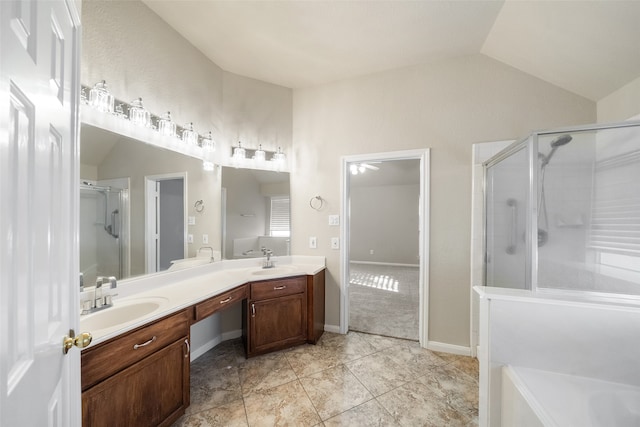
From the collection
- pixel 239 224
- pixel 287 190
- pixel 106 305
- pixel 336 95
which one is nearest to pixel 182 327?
pixel 106 305

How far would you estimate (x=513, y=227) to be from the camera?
74.8 inches

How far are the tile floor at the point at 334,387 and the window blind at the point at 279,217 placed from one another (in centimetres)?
121

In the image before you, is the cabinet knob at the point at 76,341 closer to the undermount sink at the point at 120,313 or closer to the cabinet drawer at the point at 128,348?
the cabinet drawer at the point at 128,348

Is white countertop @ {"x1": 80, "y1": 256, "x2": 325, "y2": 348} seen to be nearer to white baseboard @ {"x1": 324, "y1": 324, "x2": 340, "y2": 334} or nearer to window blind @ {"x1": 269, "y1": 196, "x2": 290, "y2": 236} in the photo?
window blind @ {"x1": 269, "y1": 196, "x2": 290, "y2": 236}

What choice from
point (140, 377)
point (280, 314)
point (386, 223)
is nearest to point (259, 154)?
point (280, 314)

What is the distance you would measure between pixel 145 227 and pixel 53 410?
4.60 feet

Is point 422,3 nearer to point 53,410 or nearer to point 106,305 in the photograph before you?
point 53,410

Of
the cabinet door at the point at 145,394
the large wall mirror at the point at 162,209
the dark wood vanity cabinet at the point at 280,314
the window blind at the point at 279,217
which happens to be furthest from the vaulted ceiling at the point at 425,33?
the cabinet door at the point at 145,394

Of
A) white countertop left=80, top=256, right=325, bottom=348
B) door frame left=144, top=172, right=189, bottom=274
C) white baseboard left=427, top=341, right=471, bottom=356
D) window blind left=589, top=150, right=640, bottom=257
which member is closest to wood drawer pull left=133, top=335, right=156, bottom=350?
white countertop left=80, top=256, right=325, bottom=348

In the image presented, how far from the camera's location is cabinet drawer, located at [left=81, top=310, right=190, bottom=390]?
1.09 metres

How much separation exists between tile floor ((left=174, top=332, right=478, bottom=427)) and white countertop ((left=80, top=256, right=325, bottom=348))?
73 centimetres

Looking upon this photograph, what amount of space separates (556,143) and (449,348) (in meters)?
1.94

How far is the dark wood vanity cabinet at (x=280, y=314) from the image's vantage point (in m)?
2.21

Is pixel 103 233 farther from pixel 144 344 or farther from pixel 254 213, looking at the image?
pixel 254 213
